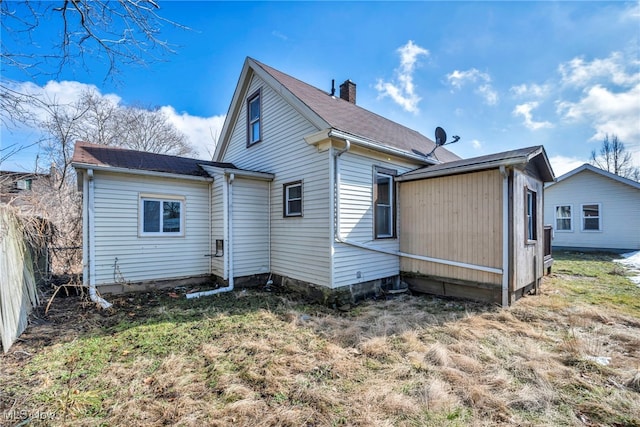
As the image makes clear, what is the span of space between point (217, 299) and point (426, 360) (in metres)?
4.76

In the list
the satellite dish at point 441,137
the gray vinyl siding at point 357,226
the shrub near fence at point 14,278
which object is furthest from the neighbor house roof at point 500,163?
the shrub near fence at point 14,278

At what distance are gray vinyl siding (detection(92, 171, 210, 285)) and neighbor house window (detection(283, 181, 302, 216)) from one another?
248cm

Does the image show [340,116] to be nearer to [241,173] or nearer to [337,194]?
[337,194]

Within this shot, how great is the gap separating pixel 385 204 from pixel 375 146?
1.70m

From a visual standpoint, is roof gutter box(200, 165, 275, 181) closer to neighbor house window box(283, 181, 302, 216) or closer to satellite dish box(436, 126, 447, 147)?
neighbor house window box(283, 181, 302, 216)

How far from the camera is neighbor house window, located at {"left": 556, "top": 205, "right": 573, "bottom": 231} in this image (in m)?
15.8

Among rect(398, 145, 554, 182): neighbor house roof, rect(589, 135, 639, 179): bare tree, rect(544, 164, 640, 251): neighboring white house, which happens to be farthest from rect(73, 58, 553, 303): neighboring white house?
rect(589, 135, 639, 179): bare tree

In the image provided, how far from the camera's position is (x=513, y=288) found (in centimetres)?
569

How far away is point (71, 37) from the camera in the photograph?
4.06 m

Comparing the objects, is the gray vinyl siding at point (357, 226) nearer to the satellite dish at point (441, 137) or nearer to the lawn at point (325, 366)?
the lawn at point (325, 366)

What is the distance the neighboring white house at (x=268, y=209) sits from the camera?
620 centimetres

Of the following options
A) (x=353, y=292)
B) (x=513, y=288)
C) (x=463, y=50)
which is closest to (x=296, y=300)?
(x=353, y=292)

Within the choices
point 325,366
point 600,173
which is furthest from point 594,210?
point 325,366

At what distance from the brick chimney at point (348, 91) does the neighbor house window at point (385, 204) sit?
527 cm
